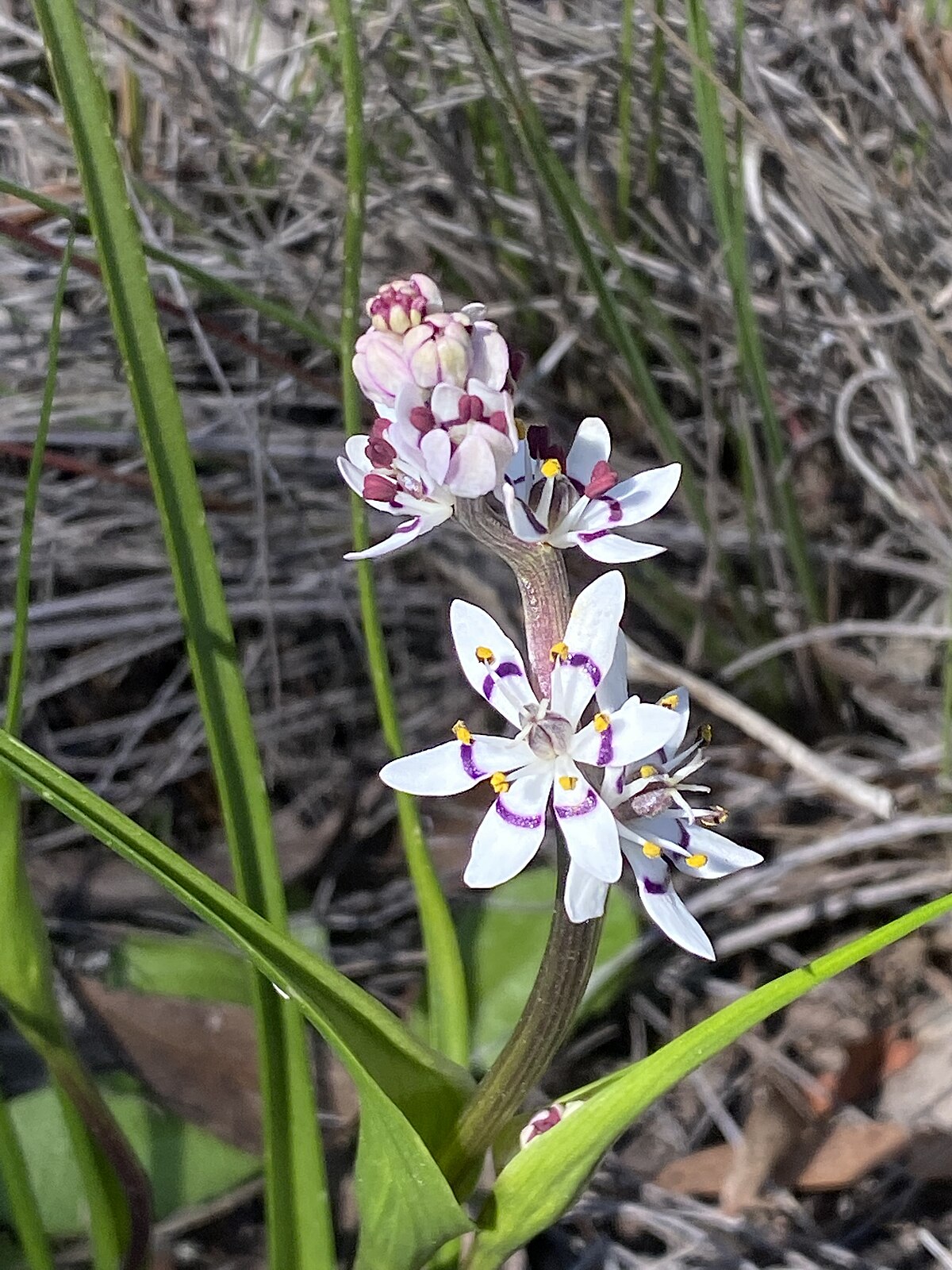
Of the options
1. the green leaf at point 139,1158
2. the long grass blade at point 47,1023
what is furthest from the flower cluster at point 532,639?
the green leaf at point 139,1158

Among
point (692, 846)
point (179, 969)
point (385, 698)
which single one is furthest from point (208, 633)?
point (179, 969)

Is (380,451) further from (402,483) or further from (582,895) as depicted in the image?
(582,895)

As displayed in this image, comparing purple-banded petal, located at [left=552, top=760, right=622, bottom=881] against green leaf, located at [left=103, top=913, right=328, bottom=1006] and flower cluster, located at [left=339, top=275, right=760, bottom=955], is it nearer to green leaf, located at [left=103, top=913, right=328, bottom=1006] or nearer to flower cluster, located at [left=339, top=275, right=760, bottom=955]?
flower cluster, located at [left=339, top=275, right=760, bottom=955]

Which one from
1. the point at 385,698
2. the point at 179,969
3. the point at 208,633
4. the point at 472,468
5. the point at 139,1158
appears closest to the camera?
the point at 472,468

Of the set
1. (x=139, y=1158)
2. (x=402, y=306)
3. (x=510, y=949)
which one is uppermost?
(x=402, y=306)

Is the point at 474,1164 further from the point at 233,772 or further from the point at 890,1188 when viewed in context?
the point at 890,1188

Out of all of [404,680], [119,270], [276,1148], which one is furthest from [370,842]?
[119,270]
